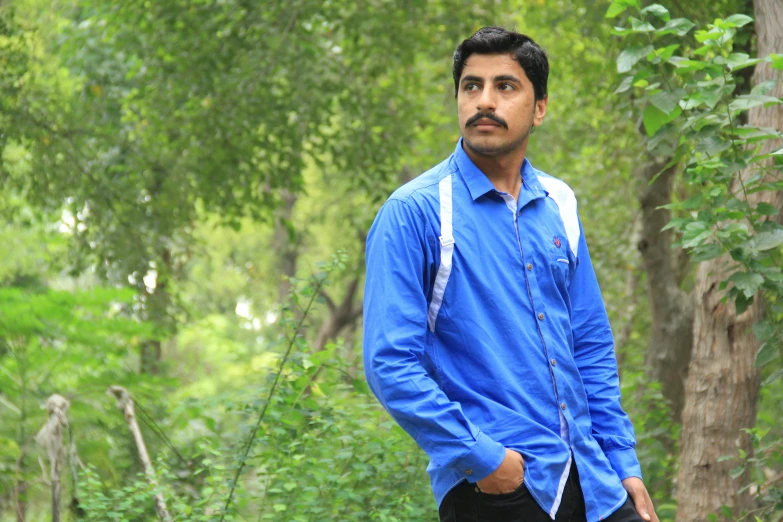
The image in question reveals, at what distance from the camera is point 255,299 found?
2403 cm

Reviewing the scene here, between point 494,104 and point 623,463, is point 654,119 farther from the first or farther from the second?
point 623,463

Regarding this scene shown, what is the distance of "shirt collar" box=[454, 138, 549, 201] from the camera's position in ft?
8.23

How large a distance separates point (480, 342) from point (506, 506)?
0.38 m

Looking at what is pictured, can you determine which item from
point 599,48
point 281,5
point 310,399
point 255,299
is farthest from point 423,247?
point 255,299

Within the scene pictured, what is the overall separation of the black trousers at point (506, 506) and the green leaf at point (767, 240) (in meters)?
1.58

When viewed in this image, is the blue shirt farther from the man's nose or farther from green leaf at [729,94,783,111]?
green leaf at [729,94,783,111]

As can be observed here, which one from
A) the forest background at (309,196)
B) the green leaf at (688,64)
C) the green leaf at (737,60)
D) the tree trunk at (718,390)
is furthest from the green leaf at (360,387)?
the green leaf at (737,60)

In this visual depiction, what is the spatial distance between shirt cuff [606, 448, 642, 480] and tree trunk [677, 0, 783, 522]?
203 centimetres

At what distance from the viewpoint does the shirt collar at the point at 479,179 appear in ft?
8.23

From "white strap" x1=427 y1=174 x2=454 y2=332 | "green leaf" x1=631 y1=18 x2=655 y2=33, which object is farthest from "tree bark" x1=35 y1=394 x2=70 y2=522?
"green leaf" x1=631 y1=18 x2=655 y2=33

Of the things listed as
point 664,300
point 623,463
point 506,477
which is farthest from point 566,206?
point 664,300

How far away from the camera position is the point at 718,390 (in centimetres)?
454

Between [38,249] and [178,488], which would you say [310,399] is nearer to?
[178,488]

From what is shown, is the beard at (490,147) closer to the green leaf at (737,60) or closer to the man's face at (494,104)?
the man's face at (494,104)
